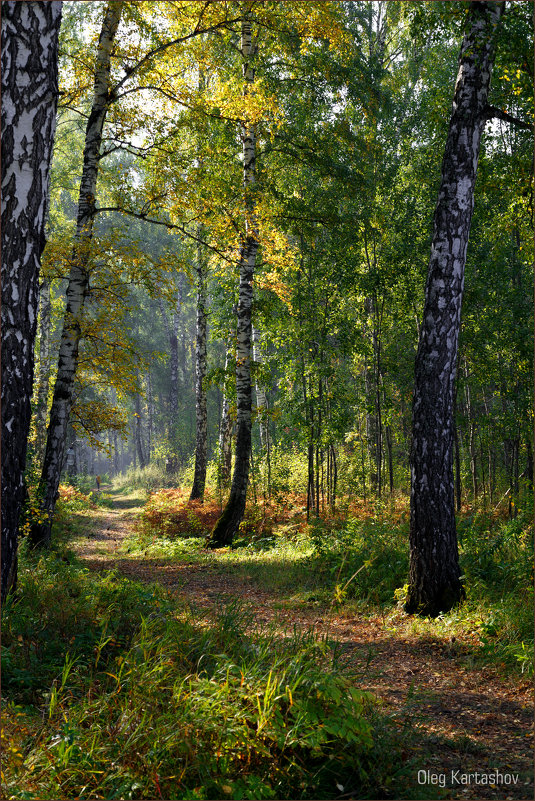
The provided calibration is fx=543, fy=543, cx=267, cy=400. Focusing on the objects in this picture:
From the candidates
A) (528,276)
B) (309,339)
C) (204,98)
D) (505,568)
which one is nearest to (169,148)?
(204,98)

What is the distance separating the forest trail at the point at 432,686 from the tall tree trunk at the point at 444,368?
65cm

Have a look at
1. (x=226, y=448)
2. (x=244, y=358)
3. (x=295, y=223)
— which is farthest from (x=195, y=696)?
(x=226, y=448)

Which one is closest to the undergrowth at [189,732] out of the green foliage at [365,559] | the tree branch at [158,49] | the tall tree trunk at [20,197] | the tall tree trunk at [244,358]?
the tall tree trunk at [20,197]

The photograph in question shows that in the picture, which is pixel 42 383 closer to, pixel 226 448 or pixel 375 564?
pixel 226 448

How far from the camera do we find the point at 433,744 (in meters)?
3.35

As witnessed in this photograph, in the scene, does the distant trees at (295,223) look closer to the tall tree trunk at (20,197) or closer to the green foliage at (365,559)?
the green foliage at (365,559)

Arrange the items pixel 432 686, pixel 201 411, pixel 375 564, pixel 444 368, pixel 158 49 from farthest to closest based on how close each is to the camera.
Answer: pixel 201 411 < pixel 158 49 < pixel 375 564 < pixel 444 368 < pixel 432 686

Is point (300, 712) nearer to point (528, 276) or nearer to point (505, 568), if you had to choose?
point (505, 568)

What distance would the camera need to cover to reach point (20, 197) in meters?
3.87

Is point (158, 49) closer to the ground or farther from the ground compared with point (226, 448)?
farther from the ground

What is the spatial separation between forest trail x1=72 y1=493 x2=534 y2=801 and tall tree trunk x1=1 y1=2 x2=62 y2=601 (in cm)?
251

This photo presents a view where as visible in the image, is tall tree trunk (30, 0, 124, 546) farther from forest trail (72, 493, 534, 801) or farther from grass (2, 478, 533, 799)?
grass (2, 478, 533, 799)

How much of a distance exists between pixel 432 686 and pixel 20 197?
4883 millimetres

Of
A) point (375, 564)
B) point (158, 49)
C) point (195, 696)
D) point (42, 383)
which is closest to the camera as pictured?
point (195, 696)
